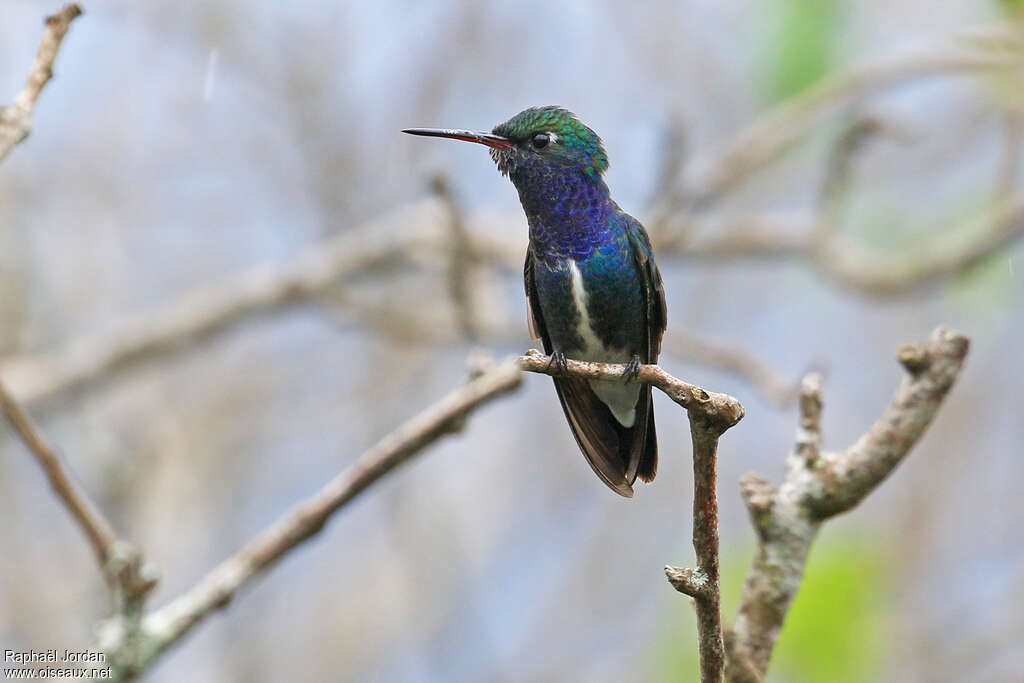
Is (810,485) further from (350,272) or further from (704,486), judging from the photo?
(350,272)

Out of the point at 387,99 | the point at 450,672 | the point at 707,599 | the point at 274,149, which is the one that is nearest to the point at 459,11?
the point at 387,99

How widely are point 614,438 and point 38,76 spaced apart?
51.4 inches

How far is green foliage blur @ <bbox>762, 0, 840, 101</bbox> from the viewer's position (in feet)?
20.8

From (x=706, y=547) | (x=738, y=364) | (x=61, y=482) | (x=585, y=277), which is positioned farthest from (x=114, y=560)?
(x=738, y=364)

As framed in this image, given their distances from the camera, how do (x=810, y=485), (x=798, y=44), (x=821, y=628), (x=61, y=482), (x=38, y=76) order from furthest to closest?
(x=798, y=44) → (x=821, y=628) → (x=61, y=482) → (x=810, y=485) → (x=38, y=76)

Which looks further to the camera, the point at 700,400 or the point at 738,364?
the point at 738,364

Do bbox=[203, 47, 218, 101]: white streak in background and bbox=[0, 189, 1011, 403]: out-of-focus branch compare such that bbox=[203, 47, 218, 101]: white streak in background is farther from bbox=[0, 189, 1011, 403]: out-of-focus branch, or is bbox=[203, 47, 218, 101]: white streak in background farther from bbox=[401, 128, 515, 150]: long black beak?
bbox=[401, 128, 515, 150]: long black beak

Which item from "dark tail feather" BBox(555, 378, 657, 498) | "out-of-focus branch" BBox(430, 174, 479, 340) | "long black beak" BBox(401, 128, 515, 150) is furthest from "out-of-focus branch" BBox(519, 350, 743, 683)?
"out-of-focus branch" BBox(430, 174, 479, 340)

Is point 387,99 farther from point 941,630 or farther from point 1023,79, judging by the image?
point 941,630

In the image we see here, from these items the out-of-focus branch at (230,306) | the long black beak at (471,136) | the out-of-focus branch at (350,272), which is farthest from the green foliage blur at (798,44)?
the long black beak at (471,136)

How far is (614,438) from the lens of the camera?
7.22ft

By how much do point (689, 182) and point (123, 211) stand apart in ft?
15.3

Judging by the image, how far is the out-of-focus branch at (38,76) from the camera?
91.4 inches

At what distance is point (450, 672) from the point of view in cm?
774
